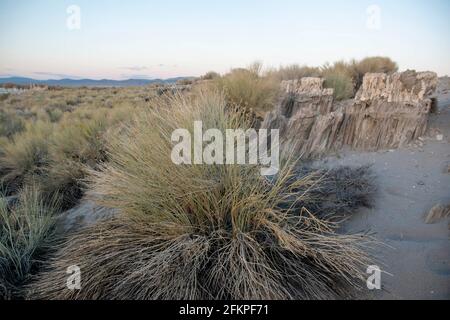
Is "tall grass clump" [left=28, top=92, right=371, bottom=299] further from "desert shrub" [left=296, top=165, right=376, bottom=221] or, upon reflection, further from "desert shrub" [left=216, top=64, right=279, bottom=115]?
"desert shrub" [left=216, top=64, right=279, bottom=115]

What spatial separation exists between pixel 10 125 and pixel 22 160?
180 inches

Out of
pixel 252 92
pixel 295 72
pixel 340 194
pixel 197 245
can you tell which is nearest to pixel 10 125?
pixel 252 92

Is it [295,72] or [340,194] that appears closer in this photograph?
[340,194]

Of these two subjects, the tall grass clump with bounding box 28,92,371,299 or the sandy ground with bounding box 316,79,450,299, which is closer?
the tall grass clump with bounding box 28,92,371,299

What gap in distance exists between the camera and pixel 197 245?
8.18 ft

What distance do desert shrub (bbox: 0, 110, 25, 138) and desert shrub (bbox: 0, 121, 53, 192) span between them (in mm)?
2655

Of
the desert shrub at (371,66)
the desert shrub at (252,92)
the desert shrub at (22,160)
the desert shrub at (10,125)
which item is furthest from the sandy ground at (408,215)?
the desert shrub at (371,66)

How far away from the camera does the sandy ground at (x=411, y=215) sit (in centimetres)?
250

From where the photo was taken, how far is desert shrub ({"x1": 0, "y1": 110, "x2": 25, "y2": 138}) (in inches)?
371

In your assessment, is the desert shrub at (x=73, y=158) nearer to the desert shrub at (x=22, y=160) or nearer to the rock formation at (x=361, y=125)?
the desert shrub at (x=22, y=160)

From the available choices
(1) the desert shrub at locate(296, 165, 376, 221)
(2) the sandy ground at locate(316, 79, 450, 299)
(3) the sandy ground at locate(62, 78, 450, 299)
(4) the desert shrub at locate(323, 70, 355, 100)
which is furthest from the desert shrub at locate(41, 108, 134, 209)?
(4) the desert shrub at locate(323, 70, 355, 100)

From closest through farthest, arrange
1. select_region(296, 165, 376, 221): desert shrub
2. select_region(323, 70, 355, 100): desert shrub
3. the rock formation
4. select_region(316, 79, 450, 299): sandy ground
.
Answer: select_region(316, 79, 450, 299): sandy ground < select_region(296, 165, 376, 221): desert shrub < the rock formation < select_region(323, 70, 355, 100): desert shrub

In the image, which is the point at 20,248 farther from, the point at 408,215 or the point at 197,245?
the point at 408,215

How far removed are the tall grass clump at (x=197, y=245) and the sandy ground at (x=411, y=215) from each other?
313 millimetres
